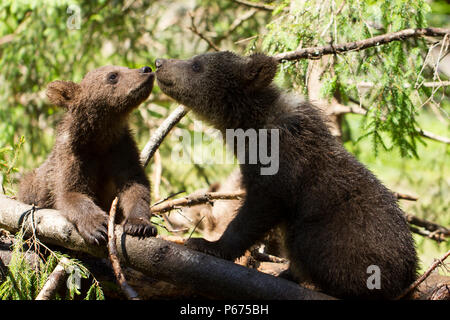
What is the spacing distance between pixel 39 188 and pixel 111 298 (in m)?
1.23

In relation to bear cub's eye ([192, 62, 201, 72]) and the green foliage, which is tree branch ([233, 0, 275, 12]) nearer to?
the green foliage

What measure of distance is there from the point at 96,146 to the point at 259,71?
1626 millimetres

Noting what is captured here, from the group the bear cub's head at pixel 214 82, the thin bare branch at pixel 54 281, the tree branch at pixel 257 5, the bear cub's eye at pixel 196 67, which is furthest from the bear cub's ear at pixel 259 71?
the tree branch at pixel 257 5

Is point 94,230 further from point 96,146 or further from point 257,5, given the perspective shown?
point 257,5

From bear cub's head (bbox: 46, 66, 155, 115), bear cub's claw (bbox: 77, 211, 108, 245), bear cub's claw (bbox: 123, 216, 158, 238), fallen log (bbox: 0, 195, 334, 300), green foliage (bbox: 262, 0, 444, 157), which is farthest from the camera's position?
green foliage (bbox: 262, 0, 444, 157)

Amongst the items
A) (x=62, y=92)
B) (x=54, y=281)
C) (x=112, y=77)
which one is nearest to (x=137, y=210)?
(x=54, y=281)

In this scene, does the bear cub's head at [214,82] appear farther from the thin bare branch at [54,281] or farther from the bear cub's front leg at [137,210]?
the thin bare branch at [54,281]

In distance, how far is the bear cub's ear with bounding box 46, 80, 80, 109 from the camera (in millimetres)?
4648

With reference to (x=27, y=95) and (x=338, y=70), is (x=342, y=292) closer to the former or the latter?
(x=338, y=70)

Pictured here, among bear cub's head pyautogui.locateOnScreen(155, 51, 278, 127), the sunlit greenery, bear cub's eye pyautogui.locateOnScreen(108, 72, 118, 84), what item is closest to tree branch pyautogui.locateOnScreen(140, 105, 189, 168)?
bear cub's head pyautogui.locateOnScreen(155, 51, 278, 127)

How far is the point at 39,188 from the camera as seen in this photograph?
185 inches

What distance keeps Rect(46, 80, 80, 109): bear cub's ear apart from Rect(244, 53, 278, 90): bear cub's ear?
5.33 feet

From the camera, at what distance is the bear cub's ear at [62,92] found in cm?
465
